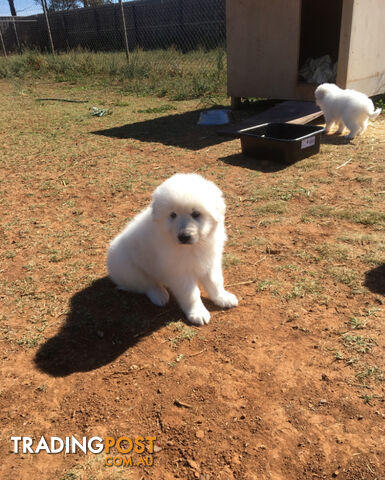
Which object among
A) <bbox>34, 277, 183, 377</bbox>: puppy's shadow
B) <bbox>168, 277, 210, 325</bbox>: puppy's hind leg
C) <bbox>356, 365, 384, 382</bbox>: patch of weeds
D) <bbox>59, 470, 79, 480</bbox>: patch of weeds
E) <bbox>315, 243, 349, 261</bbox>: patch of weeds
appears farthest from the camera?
<bbox>315, 243, 349, 261</bbox>: patch of weeds

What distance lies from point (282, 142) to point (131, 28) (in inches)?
571

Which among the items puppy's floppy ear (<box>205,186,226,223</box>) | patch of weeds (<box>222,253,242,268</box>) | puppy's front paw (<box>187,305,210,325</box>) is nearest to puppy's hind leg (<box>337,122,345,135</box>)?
patch of weeds (<box>222,253,242,268</box>)

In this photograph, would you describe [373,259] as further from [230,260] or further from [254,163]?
[254,163]

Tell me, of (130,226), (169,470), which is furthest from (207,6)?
(169,470)

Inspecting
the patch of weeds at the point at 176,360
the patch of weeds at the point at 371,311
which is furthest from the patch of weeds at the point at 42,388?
the patch of weeds at the point at 371,311

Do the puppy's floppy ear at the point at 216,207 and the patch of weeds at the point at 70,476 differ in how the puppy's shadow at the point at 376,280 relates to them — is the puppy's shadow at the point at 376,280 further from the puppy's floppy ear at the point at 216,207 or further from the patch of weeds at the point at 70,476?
the patch of weeds at the point at 70,476

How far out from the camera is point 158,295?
2857 millimetres

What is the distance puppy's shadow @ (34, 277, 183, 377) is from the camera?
2426 millimetres

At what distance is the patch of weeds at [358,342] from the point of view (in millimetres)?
2332

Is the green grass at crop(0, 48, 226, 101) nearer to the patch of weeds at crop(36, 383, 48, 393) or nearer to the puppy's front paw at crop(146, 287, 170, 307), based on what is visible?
the puppy's front paw at crop(146, 287, 170, 307)

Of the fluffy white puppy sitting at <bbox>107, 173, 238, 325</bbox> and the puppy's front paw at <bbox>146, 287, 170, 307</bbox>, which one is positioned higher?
the fluffy white puppy sitting at <bbox>107, 173, 238, 325</bbox>

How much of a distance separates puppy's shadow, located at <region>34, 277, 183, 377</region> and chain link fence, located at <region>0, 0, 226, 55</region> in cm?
1209

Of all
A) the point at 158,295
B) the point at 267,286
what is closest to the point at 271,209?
the point at 267,286

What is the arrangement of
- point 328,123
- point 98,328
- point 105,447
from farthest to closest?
point 328,123
point 98,328
point 105,447
